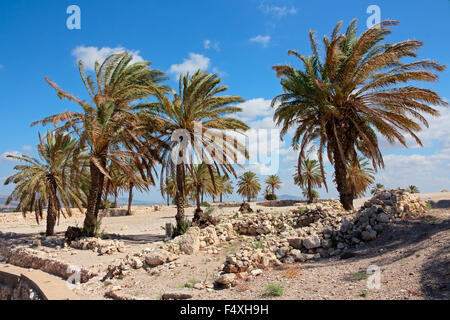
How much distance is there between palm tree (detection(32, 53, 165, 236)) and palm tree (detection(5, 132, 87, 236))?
160 cm

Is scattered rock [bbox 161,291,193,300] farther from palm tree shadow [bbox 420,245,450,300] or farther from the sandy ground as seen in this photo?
palm tree shadow [bbox 420,245,450,300]

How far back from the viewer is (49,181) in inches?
597

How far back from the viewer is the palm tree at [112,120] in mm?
13227

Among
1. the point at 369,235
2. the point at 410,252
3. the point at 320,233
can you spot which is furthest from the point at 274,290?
the point at 369,235

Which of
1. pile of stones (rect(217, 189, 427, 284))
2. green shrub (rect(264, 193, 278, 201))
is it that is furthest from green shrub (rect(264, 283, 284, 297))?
green shrub (rect(264, 193, 278, 201))

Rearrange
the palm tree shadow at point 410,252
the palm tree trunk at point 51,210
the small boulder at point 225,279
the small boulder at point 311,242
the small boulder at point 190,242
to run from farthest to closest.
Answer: the palm tree trunk at point 51,210 → the small boulder at point 190,242 → the small boulder at point 311,242 → the small boulder at point 225,279 → the palm tree shadow at point 410,252

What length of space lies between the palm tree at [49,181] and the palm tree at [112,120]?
1604mm

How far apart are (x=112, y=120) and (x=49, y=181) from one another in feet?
15.5

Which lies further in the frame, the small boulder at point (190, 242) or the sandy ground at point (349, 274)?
the small boulder at point (190, 242)

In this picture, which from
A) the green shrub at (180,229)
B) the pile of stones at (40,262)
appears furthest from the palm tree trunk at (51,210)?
the green shrub at (180,229)

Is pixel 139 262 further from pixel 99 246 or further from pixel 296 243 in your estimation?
pixel 296 243

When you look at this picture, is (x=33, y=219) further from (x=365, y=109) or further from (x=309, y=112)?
(x=365, y=109)

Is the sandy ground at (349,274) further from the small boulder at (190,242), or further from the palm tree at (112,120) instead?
the palm tree at (112,120)
